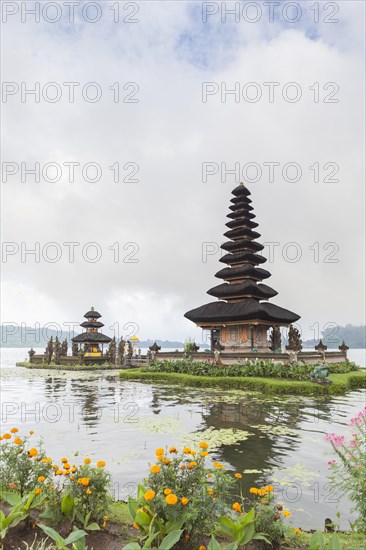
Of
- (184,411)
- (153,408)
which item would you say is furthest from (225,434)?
(153,408)

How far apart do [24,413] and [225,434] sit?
8.50 meters

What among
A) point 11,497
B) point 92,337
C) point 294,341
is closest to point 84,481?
point 11,497

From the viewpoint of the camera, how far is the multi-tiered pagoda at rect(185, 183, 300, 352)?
31.8 meters

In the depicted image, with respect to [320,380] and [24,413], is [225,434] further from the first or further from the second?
[320,380]

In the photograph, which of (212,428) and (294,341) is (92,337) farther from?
(212,428)

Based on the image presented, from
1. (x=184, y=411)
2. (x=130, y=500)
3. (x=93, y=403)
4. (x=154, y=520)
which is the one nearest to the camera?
(x=154, y=520)

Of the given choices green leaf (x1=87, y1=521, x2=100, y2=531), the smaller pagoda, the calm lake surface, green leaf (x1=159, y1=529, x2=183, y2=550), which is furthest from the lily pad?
the smaller pagoda

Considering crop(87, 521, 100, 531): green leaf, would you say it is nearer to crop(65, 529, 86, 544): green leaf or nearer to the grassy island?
crop(65, 529, 86, 544): green leaf

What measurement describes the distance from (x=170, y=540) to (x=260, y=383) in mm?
18094

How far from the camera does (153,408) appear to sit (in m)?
15.6

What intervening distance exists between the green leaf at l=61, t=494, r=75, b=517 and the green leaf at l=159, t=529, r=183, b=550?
1344 mm

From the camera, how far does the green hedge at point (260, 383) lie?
19422 mm

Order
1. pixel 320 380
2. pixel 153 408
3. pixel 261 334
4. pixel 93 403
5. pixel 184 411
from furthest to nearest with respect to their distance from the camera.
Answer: pixel 261 334 → pixel 320 380 → pixel 93 403 → pixel 153 408 → pixel 184 411

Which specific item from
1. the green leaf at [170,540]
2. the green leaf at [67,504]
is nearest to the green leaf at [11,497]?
the green leaf at [67,504]
